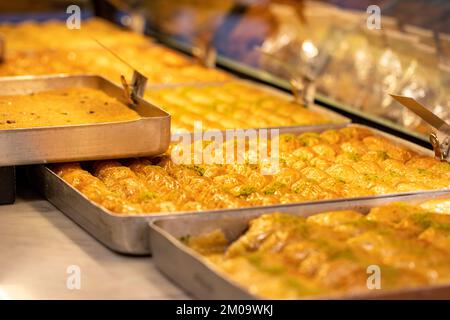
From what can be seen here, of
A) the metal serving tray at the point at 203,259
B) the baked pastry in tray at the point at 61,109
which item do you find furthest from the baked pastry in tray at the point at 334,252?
the baked pastry in tray at the point at 61,109

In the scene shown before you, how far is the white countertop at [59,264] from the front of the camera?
3021 mm

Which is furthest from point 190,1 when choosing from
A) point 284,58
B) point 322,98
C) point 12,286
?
point 12,286

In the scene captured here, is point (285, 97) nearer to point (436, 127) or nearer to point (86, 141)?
point (436, 127)

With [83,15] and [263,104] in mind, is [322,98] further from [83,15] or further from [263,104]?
[83,15]

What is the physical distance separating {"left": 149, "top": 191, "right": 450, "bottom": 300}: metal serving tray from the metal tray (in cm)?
80

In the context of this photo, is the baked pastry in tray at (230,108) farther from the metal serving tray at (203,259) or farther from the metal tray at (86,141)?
the metal serving tray at (203,259)

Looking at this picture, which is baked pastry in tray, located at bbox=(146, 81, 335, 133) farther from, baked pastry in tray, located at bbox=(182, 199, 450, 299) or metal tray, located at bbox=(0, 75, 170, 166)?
baked pastry in tray, located at bbox=(182, 199, 450, 299)

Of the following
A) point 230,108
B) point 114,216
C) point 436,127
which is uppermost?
point 436,127

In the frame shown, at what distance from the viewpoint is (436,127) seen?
13.4ft

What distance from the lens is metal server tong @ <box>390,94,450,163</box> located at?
3967 mm

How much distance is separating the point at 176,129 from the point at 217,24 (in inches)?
113

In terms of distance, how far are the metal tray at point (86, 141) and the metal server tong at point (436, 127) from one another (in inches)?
45.0

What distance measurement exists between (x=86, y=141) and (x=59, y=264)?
27.7 inches

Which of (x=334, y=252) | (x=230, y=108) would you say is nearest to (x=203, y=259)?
(x=334, y=252)
